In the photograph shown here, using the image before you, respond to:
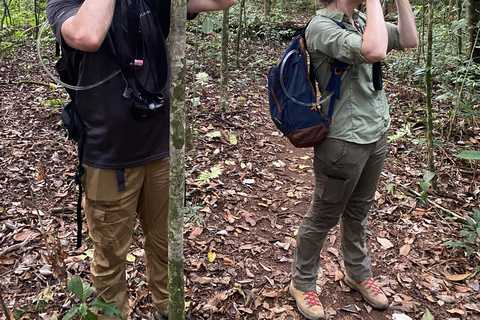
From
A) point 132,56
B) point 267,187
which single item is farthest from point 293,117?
point 267,187

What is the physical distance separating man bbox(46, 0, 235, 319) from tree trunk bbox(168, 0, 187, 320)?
36cm

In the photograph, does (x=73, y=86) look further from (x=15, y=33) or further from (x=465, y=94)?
(x=15, y=33)

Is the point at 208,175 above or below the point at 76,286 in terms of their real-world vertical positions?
below

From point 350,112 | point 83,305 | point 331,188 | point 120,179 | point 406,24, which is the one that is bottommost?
point 83,305

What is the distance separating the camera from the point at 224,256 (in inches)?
136

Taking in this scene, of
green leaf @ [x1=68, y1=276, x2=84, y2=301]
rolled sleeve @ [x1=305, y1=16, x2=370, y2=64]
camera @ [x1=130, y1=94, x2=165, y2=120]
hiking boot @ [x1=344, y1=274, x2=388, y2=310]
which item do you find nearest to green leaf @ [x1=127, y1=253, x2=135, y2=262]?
green leaf @ [x1=68, y1=276, x2=84, y2=301]

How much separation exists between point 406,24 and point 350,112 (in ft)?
2.41

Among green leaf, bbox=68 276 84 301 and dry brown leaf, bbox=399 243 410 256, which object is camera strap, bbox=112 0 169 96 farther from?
dry brown leaf, bbox=399 243 410 256

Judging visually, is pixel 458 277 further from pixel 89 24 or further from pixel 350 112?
pixel 89 24

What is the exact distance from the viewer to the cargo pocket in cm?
249

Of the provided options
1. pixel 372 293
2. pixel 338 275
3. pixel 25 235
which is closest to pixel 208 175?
pixel 338 275

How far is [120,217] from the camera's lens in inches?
87.6

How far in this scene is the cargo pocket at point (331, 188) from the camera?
8.16 feet

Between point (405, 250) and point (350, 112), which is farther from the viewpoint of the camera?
point (405, 250)
